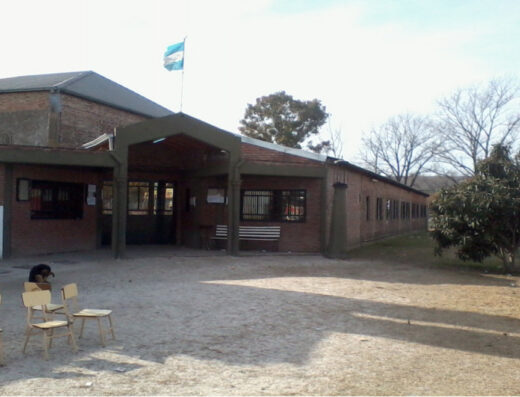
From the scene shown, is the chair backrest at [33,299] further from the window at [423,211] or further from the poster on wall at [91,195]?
the window at [423,211]

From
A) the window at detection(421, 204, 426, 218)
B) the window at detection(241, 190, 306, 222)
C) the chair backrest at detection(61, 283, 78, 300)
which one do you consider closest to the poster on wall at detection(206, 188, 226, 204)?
the window at detection(241, 190, 306, 222)

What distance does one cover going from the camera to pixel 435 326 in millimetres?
8055

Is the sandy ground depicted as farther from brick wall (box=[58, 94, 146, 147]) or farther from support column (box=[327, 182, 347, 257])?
brick wall (box=[58, 94, 146, 147])

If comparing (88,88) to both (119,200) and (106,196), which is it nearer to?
(106,196)

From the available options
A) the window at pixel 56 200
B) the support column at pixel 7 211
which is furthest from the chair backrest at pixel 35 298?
Answer: the window at pixel 56 200

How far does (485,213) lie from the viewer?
14039 millimetres

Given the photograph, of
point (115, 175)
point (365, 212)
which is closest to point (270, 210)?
point (115, 175)

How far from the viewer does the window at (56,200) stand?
52.8ft

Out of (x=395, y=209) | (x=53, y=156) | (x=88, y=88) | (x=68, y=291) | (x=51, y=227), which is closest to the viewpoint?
(x=68, y=291)

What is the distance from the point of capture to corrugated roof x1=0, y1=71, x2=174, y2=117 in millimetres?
20641

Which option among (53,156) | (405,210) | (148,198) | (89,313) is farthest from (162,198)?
(405,210)

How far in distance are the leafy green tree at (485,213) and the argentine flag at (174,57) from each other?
29.2ft

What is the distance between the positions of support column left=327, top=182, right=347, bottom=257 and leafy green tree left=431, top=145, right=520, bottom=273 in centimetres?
287

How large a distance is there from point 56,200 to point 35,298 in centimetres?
1118
